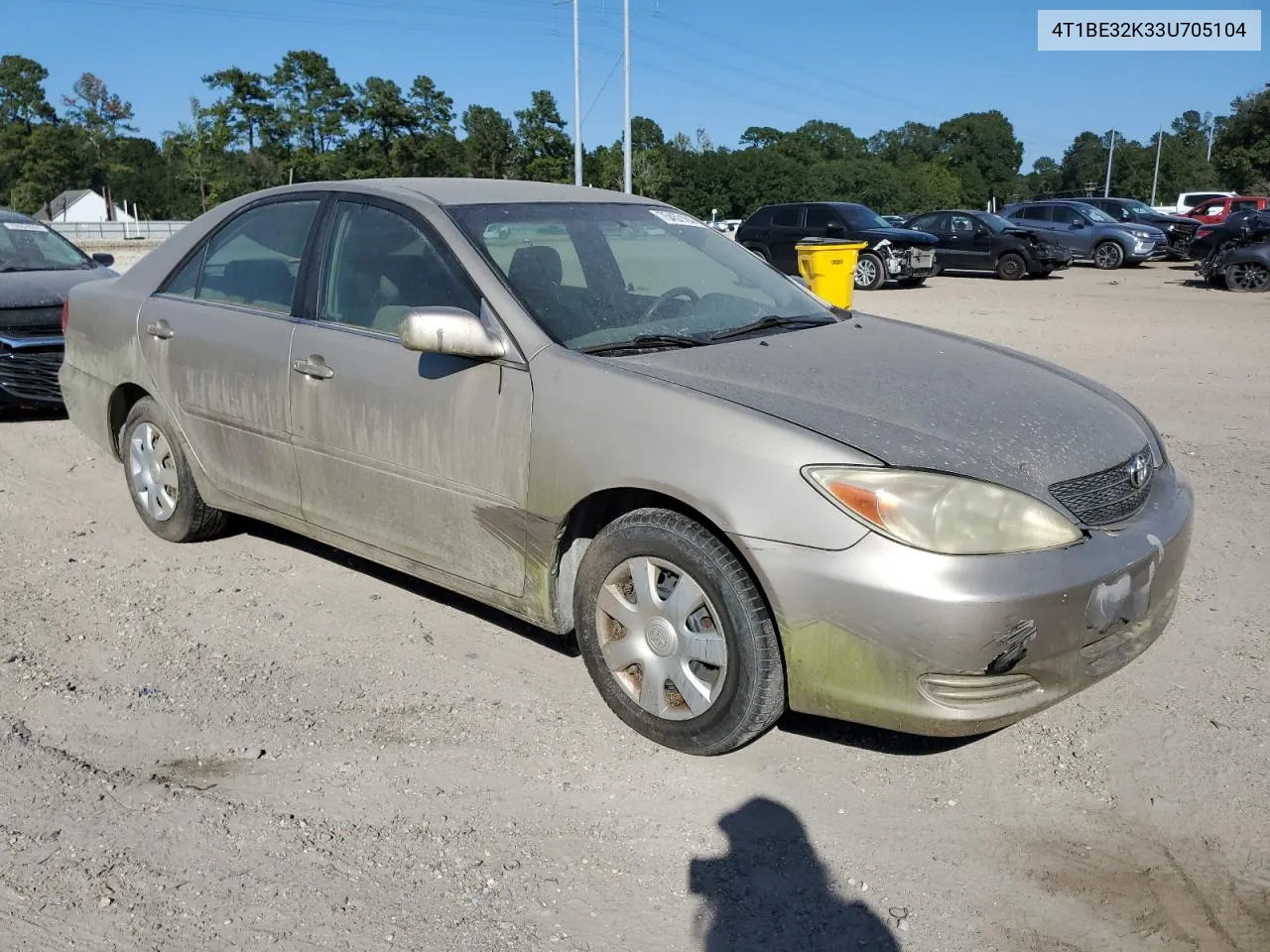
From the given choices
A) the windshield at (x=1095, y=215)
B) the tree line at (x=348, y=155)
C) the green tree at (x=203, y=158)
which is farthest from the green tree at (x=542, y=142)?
the windshield at (x=1095, y=215)

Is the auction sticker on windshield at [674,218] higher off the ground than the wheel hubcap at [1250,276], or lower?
higher

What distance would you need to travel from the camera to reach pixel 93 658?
13.2 feet

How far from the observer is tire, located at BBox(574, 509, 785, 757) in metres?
3.05

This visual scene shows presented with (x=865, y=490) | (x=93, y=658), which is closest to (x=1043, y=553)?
(x=865, y=490)

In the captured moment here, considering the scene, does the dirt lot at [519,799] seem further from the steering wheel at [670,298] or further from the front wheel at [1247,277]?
the front wheel at [1247,277]

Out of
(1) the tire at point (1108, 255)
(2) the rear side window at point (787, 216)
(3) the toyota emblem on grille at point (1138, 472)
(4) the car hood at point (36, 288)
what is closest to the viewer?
(3) the toyota emblem on grille at point (1138, 472)

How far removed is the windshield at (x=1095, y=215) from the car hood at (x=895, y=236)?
7.17m

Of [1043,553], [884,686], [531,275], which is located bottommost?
[884,686]

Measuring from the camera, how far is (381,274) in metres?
4.08

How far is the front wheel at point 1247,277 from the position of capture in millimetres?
19375

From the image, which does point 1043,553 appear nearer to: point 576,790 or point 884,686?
point 884,686

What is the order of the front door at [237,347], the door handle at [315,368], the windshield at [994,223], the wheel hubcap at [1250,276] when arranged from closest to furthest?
the door handle at [315,368]
the front door at [237,347]
the wheel hubcap at [1250,276]
the windshield at [994,223]

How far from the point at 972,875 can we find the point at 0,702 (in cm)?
315

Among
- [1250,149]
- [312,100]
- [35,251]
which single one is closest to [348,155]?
[312,100]
